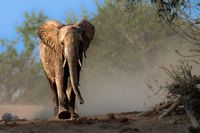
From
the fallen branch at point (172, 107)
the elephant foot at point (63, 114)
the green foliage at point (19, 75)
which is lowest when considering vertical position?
the fallen branch at point (172, 107)

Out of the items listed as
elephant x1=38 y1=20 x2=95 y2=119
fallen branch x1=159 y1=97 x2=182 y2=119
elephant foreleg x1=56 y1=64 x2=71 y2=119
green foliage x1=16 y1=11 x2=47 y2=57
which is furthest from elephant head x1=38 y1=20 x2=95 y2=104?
green foliage x1=16 y1=11 x2=47 y2=57

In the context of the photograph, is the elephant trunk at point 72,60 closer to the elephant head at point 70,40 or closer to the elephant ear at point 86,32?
the elephant head at point 70,40

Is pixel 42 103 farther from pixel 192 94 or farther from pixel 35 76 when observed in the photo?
pixel 192 94

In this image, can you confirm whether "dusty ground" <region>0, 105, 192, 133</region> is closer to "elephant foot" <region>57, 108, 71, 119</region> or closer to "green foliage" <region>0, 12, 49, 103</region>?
"elephant foot" <region>57, 108, 71, 119</region>

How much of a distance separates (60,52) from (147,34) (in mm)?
30917

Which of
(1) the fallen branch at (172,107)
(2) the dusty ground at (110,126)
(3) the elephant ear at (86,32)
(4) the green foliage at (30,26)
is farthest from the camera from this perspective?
(4) the green foliage at (30,26)

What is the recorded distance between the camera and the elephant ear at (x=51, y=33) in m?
14.2

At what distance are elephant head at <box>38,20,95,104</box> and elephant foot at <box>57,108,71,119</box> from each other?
34.7 inches

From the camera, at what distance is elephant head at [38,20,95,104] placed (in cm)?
1270

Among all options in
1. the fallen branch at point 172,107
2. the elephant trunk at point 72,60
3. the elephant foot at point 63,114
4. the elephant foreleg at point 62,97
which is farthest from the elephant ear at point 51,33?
the fallen branch at point 172,107

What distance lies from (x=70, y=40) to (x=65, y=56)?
1.39 feet

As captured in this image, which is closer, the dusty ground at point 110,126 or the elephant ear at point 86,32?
the dusty ground at point 110,126

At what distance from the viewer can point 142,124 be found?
1091cm

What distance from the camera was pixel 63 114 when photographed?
1289 cm
